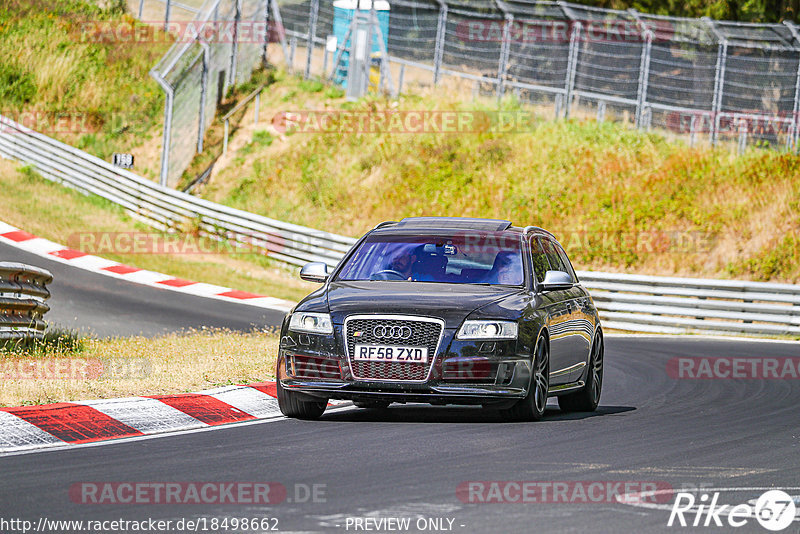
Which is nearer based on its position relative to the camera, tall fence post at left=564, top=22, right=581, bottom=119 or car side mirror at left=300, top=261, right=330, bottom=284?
car side mirror at left=300, top=261, right=330, bottom=284

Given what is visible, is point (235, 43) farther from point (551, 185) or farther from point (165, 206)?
point (551, 185)

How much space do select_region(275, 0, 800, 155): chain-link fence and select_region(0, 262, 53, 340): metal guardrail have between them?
18729 mm

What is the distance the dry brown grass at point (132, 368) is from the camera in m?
10.5

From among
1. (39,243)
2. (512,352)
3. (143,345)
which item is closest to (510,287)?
(512,352)

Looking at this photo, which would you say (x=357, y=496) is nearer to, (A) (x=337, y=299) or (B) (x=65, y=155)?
(A) (x=337, y=299)

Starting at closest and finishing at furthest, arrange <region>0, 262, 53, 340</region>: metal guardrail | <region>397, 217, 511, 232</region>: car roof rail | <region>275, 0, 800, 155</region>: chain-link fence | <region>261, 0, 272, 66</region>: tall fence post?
<region>397, 217, 511, 232</region>: car roof rail < <region>0, 262, 53, 340</region>: metal guardrail < <region>275, 0, 800, 155</region>: chain-link fence < <region>261, 0, 272, 66</region>: tall fence post

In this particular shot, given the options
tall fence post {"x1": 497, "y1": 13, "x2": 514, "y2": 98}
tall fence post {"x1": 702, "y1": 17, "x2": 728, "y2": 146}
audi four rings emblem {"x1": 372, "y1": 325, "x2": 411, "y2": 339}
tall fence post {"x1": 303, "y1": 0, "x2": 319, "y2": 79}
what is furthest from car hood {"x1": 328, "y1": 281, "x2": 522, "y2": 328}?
tall fence post {"x1": 303, "y1": 0, "x2": 319, "y2": 79}

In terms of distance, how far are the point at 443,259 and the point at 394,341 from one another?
1443 mm

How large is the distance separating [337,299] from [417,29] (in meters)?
27.4

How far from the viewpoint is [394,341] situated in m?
9.85

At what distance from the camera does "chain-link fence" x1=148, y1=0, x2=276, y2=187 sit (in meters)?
33.9

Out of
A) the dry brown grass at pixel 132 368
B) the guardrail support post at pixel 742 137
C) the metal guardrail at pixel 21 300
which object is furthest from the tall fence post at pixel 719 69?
the metal guardrail at pixel 21 300

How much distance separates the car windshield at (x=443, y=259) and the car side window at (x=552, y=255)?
75cm

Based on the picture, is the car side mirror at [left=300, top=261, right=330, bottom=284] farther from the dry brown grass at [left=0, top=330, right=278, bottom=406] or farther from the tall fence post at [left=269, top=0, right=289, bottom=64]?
the tall fence post at [left=269, top=0, right=289, bottom=64]
